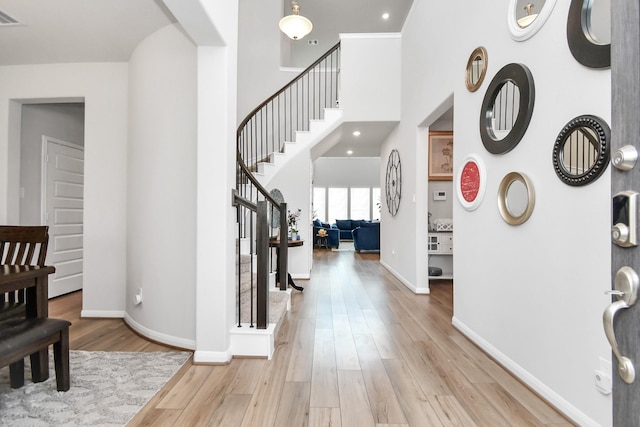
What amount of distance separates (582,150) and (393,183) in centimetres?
392

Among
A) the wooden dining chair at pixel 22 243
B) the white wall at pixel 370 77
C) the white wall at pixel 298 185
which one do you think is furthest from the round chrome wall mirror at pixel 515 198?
the white wall at pixel 298 185

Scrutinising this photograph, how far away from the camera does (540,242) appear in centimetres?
189

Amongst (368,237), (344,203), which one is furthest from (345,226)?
(368,237)

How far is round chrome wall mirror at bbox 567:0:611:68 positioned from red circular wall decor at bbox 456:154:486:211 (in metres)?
1.02

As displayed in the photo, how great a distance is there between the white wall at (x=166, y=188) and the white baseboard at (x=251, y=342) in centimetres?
40

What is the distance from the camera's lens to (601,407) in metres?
1.48

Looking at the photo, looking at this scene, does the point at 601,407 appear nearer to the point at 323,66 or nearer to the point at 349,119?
the point at 349,119

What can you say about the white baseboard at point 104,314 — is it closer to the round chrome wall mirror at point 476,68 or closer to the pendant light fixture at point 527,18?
the round chrome wall mirror at point 476,68

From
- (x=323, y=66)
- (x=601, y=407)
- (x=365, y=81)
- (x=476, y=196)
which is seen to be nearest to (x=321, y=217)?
(x=323, y=66)

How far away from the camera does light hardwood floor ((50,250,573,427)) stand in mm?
1666

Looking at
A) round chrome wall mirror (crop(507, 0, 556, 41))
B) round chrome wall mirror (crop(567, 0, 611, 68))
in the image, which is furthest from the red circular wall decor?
round chrome wall mirror (crop(567, 0, 611, 68))

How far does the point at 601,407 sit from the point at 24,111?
5.71 metres

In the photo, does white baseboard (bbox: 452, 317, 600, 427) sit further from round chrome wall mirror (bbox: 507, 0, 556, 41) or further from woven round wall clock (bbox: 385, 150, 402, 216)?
woven round wall clock (bbox: 385, 150, 402, 216)

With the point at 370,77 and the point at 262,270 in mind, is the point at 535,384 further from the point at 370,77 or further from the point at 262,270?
the point at 370,77
